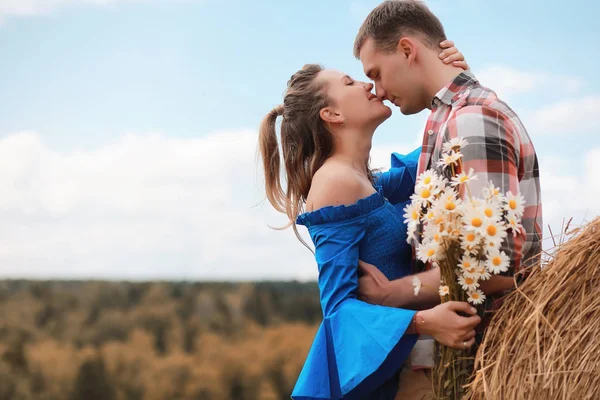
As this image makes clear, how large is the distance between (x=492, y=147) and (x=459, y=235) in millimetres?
338

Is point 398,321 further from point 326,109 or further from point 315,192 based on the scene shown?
point 326,109

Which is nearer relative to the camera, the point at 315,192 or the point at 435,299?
the point at 435,299

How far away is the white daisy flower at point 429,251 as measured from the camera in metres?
1.93

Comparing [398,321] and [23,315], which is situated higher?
[398,321]

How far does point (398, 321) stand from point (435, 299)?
7.9 inches

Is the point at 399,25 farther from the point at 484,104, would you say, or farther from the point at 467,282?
the point at 467,282

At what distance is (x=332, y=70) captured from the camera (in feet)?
9.29

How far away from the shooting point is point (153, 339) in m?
8.79

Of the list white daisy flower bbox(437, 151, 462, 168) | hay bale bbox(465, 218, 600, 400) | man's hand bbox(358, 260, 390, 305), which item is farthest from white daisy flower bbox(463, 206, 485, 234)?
man's hand bbox(358, 260, 390, 305)

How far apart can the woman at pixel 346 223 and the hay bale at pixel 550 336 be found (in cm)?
12

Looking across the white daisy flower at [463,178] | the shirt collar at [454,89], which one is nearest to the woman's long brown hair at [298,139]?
the shirt collar at [454,89]

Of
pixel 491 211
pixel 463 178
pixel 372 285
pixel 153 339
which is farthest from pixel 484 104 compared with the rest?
pixel 153 339

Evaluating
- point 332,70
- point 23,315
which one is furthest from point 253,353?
point 332,70

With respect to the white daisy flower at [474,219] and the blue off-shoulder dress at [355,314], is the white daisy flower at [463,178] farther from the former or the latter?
the blue off-shoulder dress at [355,314]
